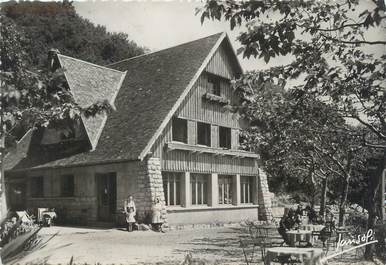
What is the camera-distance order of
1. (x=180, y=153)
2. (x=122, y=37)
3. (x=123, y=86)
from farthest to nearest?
(x=122, y=37) → (x=123, y=86) → (x=180, y=153)

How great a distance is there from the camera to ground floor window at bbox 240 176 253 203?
88.8 feet

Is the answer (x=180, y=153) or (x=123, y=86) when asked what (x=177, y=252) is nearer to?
(x=180, y=153)

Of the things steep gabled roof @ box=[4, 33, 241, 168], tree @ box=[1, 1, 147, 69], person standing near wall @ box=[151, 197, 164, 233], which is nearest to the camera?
person standing near wall @ box=[151, 197, 164, 233]

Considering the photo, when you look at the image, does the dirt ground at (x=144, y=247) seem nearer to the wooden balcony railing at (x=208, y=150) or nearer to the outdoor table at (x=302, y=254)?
the outdoor table at (x=302, y=254)

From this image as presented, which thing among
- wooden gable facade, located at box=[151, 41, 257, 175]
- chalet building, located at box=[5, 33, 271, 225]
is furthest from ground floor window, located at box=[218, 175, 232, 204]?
wooden gable facade, located at box=[151, 41, 257, 175]

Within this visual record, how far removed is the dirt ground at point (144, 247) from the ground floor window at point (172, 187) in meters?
1.84

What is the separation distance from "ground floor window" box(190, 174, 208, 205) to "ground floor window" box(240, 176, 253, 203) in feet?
10.9

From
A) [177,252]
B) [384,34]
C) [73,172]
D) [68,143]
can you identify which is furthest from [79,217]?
[384,34]

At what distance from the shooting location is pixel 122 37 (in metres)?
45.4

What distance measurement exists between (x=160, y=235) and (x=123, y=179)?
333 centimetres

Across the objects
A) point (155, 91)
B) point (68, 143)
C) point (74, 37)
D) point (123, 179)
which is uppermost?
point (74, 37)

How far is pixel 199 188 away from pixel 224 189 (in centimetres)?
221

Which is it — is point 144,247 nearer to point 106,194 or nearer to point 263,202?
point 106,194

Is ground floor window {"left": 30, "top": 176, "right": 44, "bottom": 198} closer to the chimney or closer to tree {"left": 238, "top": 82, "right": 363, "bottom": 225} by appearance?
the chimney
